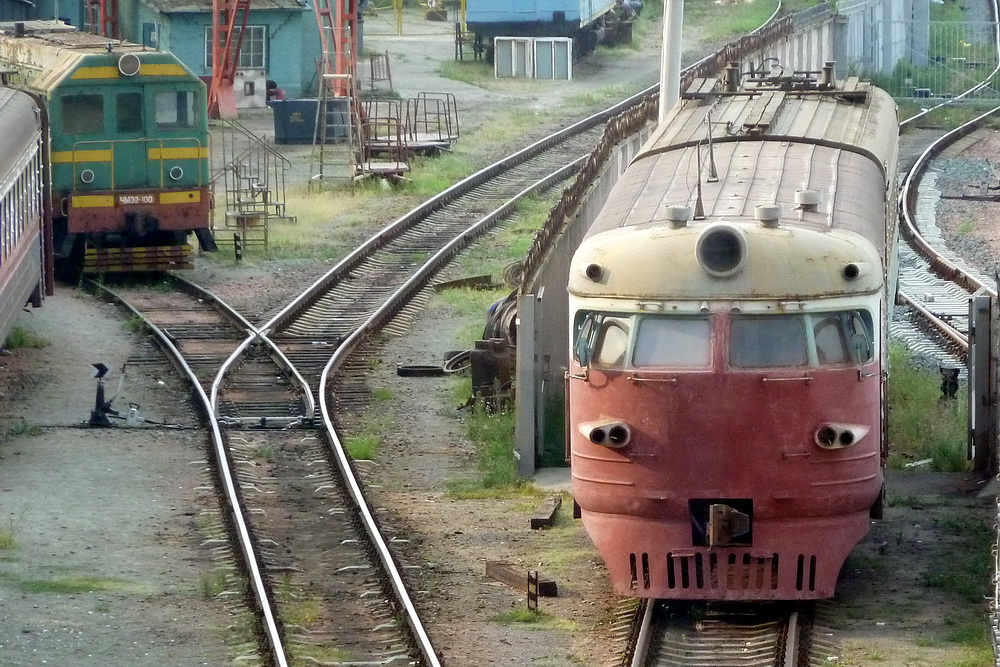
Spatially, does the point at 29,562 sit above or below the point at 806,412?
below

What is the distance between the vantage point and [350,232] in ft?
84.7

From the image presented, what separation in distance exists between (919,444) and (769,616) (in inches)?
184

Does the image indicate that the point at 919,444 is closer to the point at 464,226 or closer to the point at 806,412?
the point at 806,412

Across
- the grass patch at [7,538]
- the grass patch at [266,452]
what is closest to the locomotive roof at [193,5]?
the grass patch at [266,452]

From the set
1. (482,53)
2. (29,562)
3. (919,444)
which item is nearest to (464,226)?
(919,444)

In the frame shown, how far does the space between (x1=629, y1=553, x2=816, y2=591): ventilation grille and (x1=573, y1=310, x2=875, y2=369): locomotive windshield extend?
1.09m

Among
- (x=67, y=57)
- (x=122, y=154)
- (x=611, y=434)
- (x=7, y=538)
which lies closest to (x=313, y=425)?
(x=7, y=538)

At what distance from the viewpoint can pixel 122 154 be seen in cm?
2191

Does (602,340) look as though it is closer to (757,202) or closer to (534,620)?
(757,202)

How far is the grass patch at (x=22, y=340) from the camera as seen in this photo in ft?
60.6

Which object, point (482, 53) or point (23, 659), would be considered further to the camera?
point (482, 53)

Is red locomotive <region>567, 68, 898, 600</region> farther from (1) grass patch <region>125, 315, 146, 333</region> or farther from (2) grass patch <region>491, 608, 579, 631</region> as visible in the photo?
(1) grass patch <region>125, 315, 146, 333</region>

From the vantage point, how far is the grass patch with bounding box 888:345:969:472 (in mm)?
13938

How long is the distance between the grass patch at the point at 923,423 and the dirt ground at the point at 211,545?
419mm
